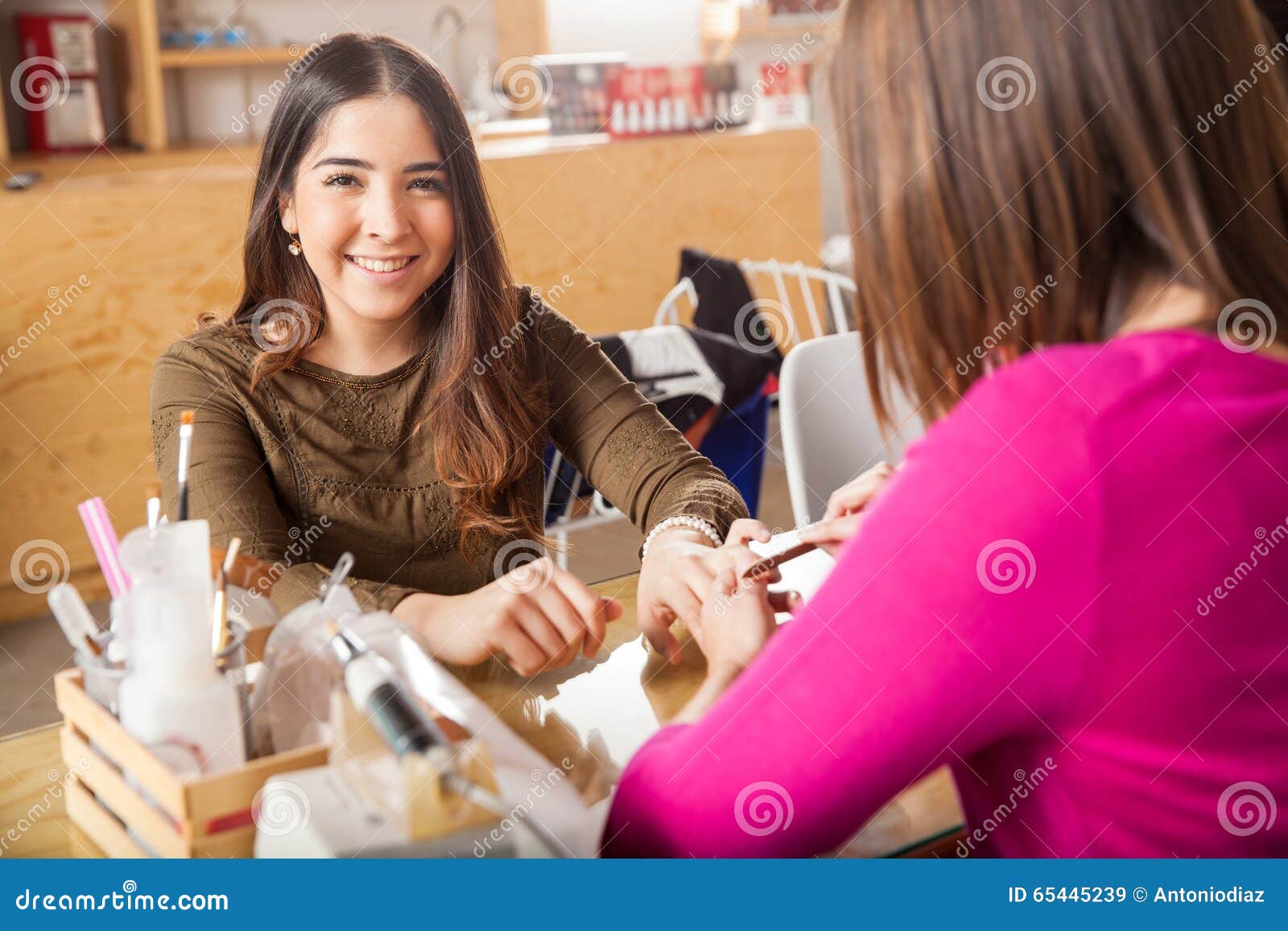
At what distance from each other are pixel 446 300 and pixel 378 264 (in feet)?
0.41

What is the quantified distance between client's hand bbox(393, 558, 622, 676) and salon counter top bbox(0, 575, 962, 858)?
0.02m

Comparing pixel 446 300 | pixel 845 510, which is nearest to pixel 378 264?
pixel 446 300

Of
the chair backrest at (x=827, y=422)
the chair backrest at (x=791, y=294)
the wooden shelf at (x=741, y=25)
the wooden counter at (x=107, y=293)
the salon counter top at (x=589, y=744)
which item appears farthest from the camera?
the wooden shelf at (x=741, y=25)

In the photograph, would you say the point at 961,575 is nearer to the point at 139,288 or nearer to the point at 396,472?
the point at 396,472

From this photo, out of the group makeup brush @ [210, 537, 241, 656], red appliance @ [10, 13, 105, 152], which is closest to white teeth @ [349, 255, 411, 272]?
makeup brush @ [210, 537, 241, 656]

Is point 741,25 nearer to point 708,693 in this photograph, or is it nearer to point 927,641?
point 708,693

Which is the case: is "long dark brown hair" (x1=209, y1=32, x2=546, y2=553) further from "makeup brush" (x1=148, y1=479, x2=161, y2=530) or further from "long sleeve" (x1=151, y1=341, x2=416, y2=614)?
"makeup brush" (x1=148, y1=479, x2=161, y2=530)

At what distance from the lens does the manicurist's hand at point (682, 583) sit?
1162 millimetres

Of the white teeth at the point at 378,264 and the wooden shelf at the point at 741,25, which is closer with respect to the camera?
the white teeth at the point at 378,264

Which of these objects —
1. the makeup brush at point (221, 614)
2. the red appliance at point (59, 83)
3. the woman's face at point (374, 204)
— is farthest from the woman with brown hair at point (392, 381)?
the red appliance at point (59, 83)

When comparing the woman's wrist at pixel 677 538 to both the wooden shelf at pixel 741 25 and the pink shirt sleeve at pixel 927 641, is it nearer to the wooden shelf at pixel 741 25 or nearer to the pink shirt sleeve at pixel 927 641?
the pink shirt sleeve at pixel 927 641

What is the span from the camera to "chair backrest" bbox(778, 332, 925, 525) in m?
1.80

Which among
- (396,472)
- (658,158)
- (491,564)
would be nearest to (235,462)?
(396,472)

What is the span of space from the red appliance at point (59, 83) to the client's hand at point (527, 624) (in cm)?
342
